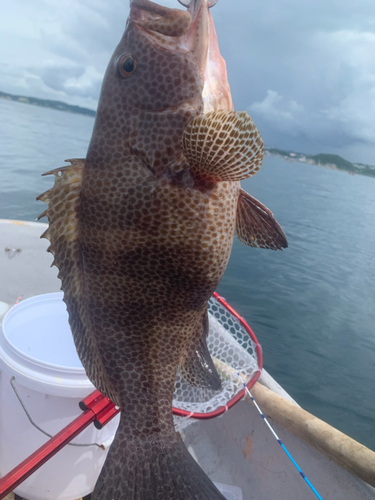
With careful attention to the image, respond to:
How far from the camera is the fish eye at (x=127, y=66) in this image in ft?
5.81

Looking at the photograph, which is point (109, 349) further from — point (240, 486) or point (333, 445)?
point (240, 486)

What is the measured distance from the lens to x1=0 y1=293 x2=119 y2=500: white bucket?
8.55ft

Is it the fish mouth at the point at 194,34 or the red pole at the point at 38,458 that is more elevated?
the fish mouth at the point at 194,34

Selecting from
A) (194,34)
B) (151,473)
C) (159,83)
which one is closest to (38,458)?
(151,473)

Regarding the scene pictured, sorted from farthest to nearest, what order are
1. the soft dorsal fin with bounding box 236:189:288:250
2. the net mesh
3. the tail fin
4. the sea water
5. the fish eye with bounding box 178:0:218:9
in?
the sea water < the net mesh < the soft dorsal fin with bounding box 236:189:288:250 < the fish eye with bounding box 178:0:218:9 < the tail fin

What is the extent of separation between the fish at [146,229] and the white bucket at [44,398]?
3.31ft

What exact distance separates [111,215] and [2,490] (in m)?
1.51

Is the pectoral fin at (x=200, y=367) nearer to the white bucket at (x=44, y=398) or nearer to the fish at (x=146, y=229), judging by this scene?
the fish at (x=146, y=229)

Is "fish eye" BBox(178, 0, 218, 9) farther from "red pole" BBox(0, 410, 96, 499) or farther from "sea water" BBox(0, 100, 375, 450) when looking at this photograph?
"sea water" BBox(0, 100, 375, 450)

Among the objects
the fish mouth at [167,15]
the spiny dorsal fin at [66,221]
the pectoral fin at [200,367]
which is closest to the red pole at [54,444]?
the pectoral fin at [200,367]

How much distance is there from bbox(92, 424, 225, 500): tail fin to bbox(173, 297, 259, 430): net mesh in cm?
117

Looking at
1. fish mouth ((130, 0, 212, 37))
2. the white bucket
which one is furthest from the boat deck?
fish mouth ((130, 0, 212, 37))

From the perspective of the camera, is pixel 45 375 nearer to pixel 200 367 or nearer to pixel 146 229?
pixel 200 367

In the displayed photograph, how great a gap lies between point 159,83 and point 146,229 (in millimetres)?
769
